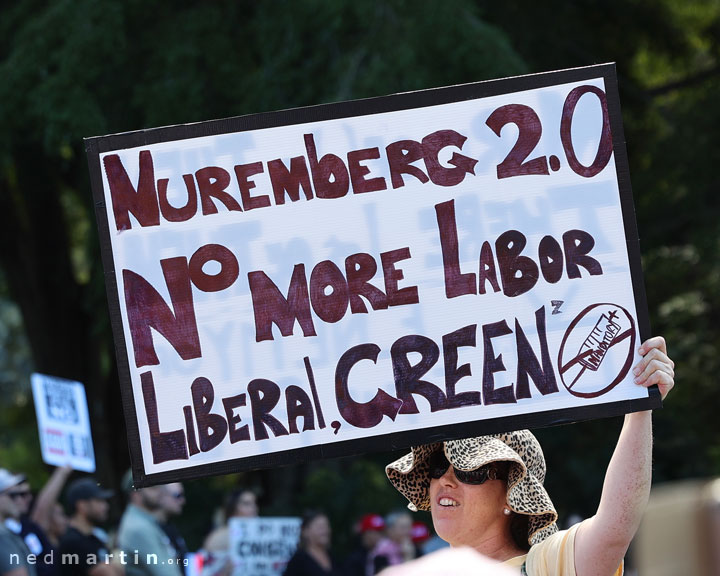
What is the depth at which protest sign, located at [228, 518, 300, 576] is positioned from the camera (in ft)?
29.6

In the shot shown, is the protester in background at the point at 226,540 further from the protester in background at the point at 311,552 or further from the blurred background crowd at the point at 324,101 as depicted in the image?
the blurred background crowd at the point at 324,101

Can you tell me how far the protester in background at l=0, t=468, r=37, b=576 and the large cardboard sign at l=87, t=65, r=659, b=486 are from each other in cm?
296

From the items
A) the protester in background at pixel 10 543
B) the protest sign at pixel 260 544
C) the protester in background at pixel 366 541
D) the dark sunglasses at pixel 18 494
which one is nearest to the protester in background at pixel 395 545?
the protester in background at pixel 366 541

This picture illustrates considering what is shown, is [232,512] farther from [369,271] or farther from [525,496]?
[525,496]

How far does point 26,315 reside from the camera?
57.1 ft

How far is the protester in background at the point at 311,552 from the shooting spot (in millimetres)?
8359

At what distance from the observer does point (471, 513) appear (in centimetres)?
303

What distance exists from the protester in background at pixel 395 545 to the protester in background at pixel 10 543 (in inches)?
155

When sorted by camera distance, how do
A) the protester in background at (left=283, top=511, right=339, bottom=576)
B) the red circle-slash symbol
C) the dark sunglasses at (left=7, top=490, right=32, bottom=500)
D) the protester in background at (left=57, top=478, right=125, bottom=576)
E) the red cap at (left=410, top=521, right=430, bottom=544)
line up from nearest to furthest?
the red circle-slash symbol
the protester in background at (left=57, top=478, right=125, bottom=576)
the dark sunglasses at (left=7, top=490, right=32, bottom=500)
the protester in background at (left=283, top=511, right=339, bottom=576)
the red cap at (left=410, top=521, right=430, bottom=544)

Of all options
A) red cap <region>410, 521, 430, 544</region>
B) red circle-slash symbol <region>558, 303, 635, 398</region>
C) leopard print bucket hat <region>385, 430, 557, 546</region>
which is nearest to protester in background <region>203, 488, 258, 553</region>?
red cap <region>410, 521, 430, 544</region>

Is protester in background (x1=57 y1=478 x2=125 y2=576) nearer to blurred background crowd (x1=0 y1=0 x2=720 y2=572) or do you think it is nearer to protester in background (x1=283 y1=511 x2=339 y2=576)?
blurred background crowd (x1=0 y1=0 x2=720 y2=572)

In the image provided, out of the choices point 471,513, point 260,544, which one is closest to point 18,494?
point 260,544

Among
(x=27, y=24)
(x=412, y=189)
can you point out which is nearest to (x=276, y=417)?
(x=412, y=189)

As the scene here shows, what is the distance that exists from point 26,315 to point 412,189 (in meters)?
14.9
